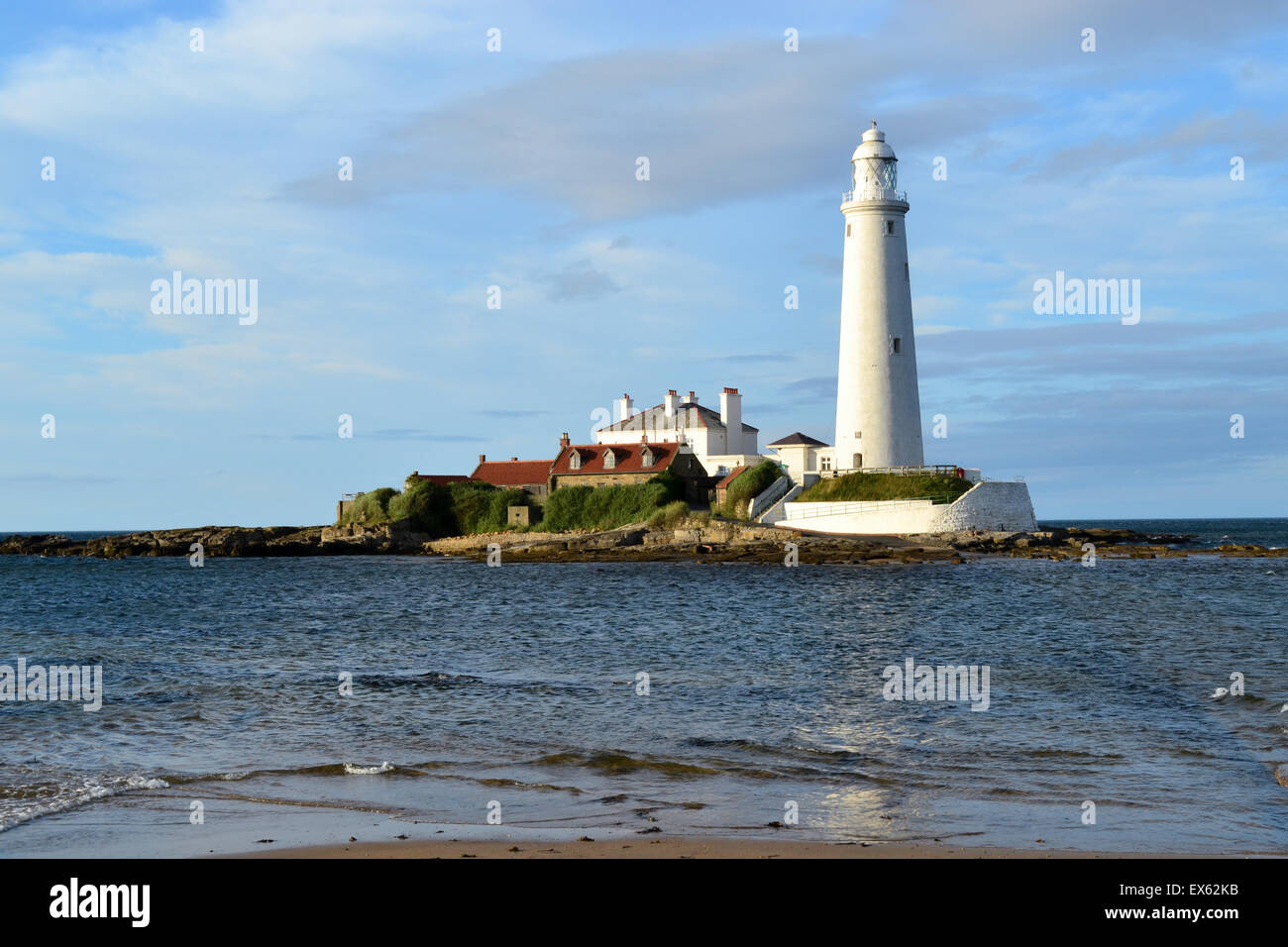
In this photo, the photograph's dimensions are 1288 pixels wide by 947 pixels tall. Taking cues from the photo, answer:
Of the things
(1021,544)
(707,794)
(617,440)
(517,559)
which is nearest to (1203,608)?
→ (1021,544)

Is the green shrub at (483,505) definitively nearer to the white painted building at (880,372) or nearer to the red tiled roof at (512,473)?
the red tiled roof at (512,473)

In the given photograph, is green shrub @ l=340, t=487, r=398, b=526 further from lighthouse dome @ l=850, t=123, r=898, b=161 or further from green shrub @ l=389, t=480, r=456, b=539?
lighthouse dome @ l=850, t=123, r=898, b=161

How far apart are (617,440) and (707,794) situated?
2443 inches

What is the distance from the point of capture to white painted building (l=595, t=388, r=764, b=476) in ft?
218

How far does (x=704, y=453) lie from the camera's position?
66875 millimetres

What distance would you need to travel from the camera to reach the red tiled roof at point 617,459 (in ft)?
210

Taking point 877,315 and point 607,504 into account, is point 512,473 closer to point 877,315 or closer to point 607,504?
point 607,504

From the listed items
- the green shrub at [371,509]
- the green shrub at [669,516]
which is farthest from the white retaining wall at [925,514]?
the green shrub at [371,509]

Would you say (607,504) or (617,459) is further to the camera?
(617,459)

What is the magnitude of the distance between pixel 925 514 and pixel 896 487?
186 cm

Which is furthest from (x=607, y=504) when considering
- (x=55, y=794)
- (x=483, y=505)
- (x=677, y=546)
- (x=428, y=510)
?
(x=55, y=794)

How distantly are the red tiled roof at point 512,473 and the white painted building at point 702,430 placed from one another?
15.6 ft

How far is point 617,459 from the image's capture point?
65.6m
